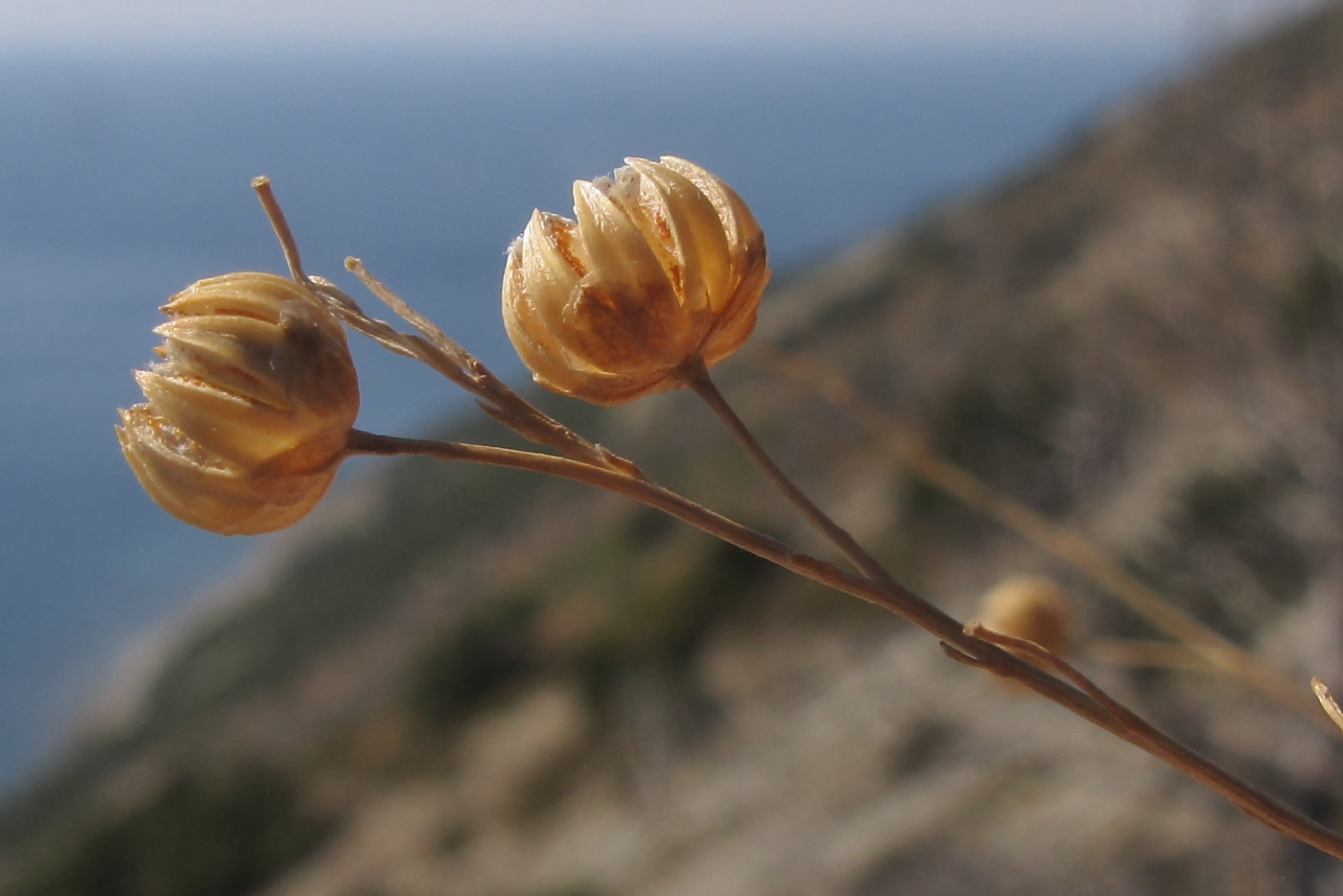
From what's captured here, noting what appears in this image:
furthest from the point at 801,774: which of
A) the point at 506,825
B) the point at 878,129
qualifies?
the point at 878,129

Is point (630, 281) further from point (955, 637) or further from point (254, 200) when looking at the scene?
point (254, 200)

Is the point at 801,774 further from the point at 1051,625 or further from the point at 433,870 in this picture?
the point at 1051,625

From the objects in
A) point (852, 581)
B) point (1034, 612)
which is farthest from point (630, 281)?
point (1034, 612)

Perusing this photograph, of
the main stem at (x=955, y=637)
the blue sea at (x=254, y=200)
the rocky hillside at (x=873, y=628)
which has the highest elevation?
the blue sea at (x=254, y=200)

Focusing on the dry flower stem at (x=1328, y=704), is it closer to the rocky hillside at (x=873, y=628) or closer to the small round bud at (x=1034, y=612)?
the rocky hillside at (x=873, y=628)

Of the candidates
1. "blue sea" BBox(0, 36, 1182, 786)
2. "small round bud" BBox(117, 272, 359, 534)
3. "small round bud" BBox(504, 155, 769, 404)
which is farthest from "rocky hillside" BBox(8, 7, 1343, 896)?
"blue sea" BBox(0, 36, 1182, 786)

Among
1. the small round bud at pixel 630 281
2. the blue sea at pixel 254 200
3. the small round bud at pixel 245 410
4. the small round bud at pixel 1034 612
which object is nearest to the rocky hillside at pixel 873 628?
the small round bud at pixel 1034 612
